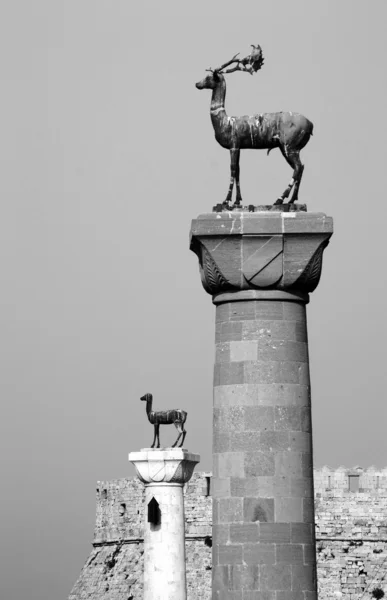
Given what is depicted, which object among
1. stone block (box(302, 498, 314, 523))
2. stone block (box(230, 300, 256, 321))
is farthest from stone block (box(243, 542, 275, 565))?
stone block (box(230, 300, 256, 321))

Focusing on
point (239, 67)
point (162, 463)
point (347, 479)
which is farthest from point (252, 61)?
point (347, 479)

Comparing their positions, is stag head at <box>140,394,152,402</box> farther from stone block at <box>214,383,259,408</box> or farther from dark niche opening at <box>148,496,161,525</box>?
stone block at <box>214,383,259,408</box>

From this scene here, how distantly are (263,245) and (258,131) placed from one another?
1.38 m

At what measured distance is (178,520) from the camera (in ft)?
75.2

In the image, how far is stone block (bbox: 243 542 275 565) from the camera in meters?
14.4

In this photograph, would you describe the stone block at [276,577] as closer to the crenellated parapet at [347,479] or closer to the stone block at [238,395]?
the stone block at [238,395]

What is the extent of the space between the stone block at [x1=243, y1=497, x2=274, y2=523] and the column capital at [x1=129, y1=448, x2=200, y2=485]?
786 cm

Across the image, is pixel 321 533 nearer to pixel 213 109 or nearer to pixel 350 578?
pixel 350 578

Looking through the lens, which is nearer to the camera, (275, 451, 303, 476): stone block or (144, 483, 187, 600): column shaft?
(275, 451, 303, 476): stone block

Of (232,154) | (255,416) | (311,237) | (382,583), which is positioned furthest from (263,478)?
(382,583)

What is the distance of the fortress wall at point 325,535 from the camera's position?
Answer: 45688 millimetres

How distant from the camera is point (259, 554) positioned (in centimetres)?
1437

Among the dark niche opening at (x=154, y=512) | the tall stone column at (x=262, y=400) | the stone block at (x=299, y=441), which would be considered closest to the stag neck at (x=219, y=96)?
the tall stone column at (x=262, y=400)

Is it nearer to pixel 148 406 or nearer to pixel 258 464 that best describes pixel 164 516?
pixel 148 406
